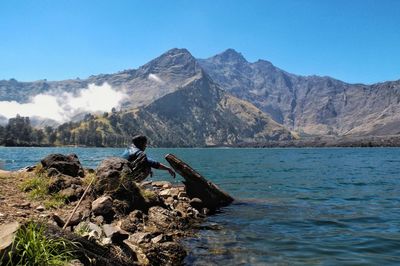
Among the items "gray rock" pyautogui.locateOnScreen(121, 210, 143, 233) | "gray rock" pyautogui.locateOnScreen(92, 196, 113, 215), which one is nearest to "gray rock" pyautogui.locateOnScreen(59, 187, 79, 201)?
"gray rock" pyautogui.locateOnScreen(92, 196, 113, 215)

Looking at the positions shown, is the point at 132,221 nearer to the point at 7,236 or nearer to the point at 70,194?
the point at 70,194

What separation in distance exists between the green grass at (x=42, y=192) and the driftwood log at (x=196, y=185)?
8460 mm

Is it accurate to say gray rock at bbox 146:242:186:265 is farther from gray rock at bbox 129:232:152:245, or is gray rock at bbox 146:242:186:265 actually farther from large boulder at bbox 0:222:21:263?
large boulder at bbox 0:222:21:263

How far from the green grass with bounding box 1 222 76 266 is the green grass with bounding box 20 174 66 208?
7746 mm

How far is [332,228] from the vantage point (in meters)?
21.2

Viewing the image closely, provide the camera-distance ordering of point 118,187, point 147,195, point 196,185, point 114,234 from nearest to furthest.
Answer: point 114,234 → point 118,187 → point 147,195 → point 196,185

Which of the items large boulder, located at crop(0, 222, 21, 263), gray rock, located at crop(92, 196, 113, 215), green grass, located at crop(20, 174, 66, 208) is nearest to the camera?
large boulder, located at crop(0, 222, 21, 263)

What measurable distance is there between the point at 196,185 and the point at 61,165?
9009mm

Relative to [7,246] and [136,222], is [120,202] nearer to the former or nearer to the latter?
[136,222]

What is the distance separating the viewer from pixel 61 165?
21.9m

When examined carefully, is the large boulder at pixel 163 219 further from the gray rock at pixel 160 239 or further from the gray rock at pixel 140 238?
the gray rock at pixel 140 238

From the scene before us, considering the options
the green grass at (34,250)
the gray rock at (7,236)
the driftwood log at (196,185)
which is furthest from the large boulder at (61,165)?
the gray rock at (7,236)

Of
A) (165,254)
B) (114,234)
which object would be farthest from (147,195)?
(114,234)

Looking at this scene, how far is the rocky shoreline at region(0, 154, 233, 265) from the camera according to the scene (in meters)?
10.5
